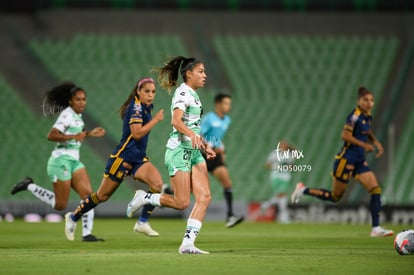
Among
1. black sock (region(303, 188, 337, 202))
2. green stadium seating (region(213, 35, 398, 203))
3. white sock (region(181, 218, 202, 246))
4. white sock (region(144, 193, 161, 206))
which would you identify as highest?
green stadium seating (region(213, 35, 398, 203))

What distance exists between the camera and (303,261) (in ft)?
32.8

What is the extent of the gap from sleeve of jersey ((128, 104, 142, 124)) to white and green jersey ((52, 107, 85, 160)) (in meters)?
1.66

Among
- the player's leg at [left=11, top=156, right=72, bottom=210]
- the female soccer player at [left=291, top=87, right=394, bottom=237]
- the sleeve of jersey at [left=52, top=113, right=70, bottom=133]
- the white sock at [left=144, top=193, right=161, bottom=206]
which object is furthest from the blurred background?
the white sock at [left=144, top=193, right=161, bottom=206]

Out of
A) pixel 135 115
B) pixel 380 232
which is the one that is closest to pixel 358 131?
pixel 380 232

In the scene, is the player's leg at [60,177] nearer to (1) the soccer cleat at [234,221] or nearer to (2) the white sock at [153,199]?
(2) the white sock at [153,199]

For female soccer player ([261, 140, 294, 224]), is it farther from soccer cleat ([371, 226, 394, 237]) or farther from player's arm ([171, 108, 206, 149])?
player's arm ([171, 108, 206, 149])

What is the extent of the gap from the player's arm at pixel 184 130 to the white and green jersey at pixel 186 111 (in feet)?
0.35

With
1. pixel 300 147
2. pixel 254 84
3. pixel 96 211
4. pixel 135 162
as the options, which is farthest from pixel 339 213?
pixel 135 162

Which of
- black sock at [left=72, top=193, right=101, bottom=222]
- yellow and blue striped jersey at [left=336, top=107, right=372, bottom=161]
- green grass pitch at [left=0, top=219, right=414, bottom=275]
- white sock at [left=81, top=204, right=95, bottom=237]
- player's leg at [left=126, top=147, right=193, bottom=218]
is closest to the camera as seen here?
green grass pitch at [left=0, top=219, right=414, bottom=275]

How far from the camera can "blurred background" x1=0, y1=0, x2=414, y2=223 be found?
27.9 metres

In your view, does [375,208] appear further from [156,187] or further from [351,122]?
[156,187]

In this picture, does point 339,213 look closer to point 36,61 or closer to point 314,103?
point 314,103

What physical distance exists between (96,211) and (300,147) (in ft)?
23.3

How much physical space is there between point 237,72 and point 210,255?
2139cm
